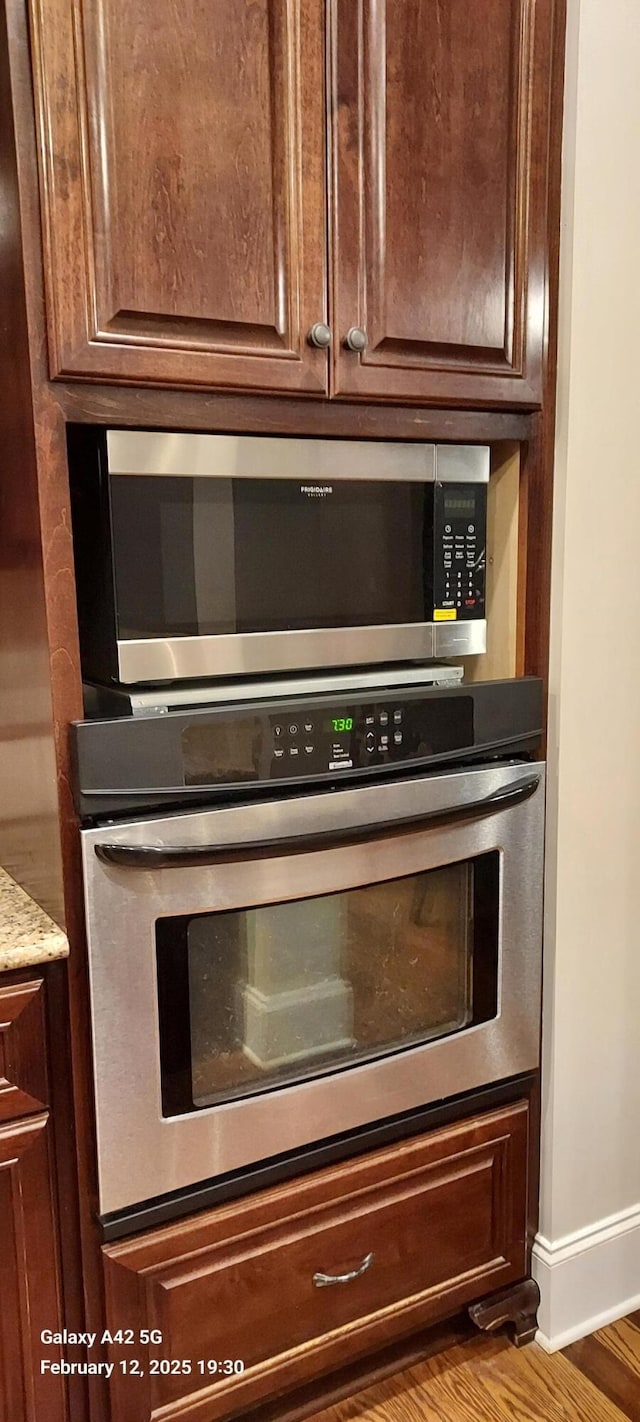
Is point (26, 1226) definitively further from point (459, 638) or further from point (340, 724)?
point (459, 638)

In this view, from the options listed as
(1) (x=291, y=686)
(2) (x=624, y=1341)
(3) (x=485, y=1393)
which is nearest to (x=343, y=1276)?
(3) (x=485, y=1393)

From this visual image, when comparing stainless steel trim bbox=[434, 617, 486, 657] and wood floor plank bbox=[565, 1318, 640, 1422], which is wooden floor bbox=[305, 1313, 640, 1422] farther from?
stainless steel trim bbox=[434, 617, 486, 657]

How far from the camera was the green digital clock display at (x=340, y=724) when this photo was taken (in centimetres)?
131

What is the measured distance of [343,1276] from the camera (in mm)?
1452

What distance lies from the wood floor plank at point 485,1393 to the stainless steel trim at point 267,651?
115 cm

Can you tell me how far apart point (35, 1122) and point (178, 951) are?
27 centimetres

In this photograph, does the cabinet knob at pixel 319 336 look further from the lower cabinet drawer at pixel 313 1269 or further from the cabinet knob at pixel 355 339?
the lower cabinet drawer at pixel 313 1269

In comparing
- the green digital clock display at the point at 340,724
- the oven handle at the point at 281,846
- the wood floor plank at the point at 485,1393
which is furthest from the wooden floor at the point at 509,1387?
the green digital clock display at the point at 340,724

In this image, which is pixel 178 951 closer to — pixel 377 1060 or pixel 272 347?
pixel 377 1060

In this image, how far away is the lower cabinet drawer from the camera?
1.30 meters

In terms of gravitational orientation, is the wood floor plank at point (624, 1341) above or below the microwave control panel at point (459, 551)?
below

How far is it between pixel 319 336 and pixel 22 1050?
3.09 feet

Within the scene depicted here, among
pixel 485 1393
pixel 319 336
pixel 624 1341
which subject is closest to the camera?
pixel 319 336

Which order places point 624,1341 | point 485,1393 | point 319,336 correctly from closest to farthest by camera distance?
point 319,336, point 485,1393, point 624,1341
